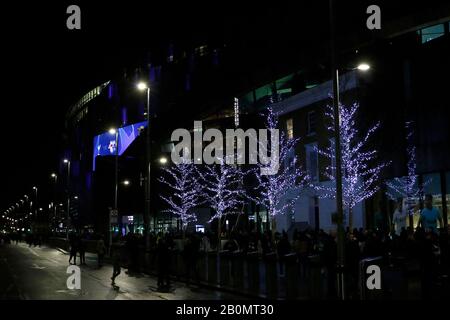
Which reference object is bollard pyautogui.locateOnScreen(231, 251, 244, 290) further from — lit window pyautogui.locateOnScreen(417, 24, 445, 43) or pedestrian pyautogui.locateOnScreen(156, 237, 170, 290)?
lit window pyautogui.locateOnScreen(417, 24, 445, 43)

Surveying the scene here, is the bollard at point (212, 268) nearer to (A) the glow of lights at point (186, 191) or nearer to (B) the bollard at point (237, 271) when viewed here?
(B) the bollard at point (237, 271)

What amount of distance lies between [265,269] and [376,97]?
17.1 m

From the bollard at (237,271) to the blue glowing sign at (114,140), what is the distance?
2528 inches

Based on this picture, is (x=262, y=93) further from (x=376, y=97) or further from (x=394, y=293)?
(x=394, y=293)

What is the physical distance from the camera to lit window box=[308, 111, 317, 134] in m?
36.9

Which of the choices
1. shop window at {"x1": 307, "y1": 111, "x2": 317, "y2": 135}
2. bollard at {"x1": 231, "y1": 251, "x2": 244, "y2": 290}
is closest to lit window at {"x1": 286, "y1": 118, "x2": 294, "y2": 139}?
shop window at {"x1": 307, "y1": 111, "x2": 317, "y2": 135}

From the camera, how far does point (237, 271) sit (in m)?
20.5

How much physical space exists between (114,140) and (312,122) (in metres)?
62.7

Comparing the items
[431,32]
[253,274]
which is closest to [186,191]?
[431,32]

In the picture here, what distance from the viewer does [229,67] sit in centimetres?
5509

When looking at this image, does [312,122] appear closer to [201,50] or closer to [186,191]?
[186,191]

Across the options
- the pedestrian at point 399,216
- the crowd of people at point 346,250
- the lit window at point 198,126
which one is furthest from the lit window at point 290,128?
the lit window at point 198,126

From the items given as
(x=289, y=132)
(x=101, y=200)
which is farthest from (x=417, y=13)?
(x=101, y=200)

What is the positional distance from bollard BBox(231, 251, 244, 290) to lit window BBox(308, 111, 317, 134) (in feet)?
57.4
